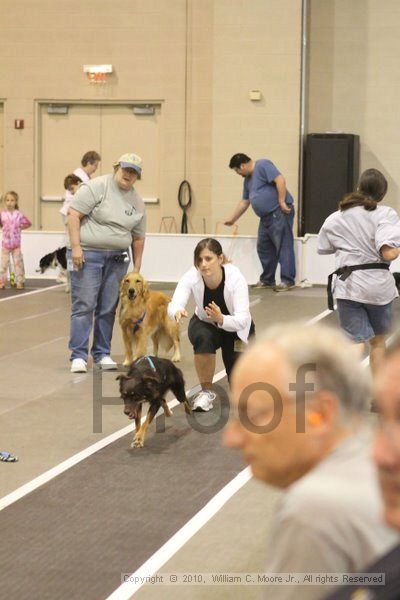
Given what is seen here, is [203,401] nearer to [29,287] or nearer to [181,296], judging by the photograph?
[181,296]

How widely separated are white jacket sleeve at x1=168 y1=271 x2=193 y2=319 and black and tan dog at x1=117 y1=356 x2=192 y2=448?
0.41 metres

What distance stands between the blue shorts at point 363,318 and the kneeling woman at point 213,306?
0.59 metres

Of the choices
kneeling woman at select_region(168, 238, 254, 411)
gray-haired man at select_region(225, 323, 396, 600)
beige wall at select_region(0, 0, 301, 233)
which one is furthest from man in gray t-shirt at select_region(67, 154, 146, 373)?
beige wall at select_region(0, 0, 301, 233)

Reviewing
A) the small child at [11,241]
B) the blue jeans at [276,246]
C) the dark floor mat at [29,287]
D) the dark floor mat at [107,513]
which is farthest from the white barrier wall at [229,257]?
the dark floor mat at [107,513]

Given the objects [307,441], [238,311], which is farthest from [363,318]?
[307,441]

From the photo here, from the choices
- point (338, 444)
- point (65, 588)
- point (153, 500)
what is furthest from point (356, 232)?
point (338, 444)

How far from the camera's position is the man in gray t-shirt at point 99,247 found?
332 inches

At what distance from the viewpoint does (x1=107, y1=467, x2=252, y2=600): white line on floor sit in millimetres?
4227

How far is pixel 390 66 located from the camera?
55.2 feet

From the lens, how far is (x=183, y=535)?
4820 millimetres

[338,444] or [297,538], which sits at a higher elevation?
[338,444]

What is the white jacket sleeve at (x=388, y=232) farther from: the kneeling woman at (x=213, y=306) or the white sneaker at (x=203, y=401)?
→ the white sneaker at (x=203, y=401)

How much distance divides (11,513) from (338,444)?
3525mm

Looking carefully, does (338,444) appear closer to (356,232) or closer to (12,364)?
(356,232)
